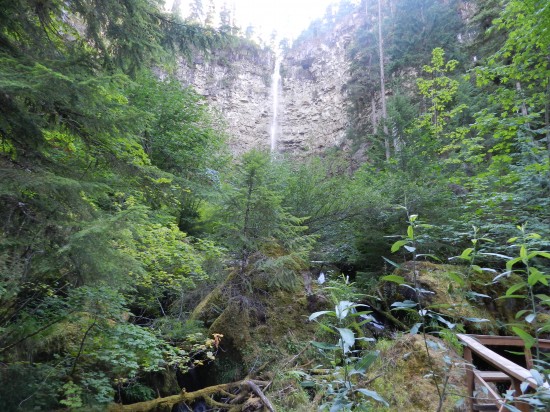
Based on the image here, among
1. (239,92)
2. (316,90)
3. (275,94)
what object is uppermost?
(275,94)

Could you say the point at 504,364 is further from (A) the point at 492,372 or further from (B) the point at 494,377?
(A) the point at 492,372

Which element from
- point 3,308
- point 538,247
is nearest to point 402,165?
→ point 538,247

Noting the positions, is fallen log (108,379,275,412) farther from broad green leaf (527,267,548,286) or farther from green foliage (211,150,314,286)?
broad green leaf (527,267,548,286)

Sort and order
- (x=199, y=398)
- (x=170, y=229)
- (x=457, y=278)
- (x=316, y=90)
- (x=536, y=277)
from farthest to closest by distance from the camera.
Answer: (x=316, y=90), (x=170, y=229), (x=199, y=398), (x=457, y=278), (x=536, y=277)

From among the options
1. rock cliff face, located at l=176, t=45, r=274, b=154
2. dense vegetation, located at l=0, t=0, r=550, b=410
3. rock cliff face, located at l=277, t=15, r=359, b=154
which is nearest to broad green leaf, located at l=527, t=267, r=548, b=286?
dense vegetation, located at l=0, t=0, r=550, b=410

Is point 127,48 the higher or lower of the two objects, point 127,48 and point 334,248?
the higher

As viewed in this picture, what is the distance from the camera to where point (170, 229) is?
19.0 ft

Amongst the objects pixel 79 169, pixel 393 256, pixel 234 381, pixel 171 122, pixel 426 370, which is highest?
pixel 171 122

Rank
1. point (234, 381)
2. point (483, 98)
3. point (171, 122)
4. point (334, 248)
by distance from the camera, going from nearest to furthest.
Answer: point (234, 381)
point (334, 248)
point (171, 122)
point (483, 98)

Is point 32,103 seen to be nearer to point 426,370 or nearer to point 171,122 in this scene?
point 426,370

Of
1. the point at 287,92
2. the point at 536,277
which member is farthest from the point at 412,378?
the point at 287,92

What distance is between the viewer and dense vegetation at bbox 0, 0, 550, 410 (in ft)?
8.21

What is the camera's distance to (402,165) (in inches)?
373

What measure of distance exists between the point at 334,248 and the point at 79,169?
5605 millimetres
